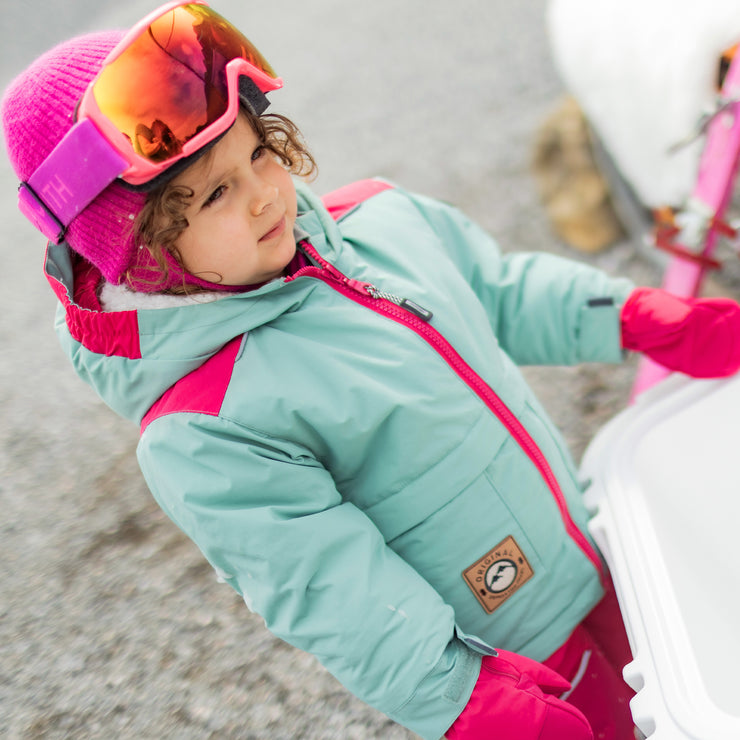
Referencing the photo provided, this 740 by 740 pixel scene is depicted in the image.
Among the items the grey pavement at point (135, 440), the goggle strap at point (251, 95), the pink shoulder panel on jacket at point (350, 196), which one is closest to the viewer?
the goggle strap at point (251, 95)

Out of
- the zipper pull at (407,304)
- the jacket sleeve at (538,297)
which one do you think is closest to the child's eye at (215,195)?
the zipper pull at (407,304)

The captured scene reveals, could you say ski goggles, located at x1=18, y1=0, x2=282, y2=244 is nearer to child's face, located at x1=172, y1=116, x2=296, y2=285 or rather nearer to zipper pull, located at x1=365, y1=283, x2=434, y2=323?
child's face, located at x1=172, y1=116, x2=296, y2=285

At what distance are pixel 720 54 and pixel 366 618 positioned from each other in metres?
1.35

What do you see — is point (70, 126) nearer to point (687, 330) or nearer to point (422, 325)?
point (422, 325)

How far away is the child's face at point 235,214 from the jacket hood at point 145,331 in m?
0.04

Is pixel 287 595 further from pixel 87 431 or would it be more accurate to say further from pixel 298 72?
pixel 298 72

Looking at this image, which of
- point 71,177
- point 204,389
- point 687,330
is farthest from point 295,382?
point 687,330

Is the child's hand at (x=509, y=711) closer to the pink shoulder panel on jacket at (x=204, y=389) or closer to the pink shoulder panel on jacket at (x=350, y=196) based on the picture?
the pink shoulder panel on jacket at (x=204, y=389)

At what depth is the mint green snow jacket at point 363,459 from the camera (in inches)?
31.9

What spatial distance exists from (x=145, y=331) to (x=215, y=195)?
18 centimetres

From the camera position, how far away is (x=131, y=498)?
4.99ft

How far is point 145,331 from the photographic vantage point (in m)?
0.81

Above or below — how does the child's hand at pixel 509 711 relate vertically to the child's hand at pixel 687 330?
below

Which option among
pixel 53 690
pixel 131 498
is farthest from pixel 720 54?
pixel 53 690
